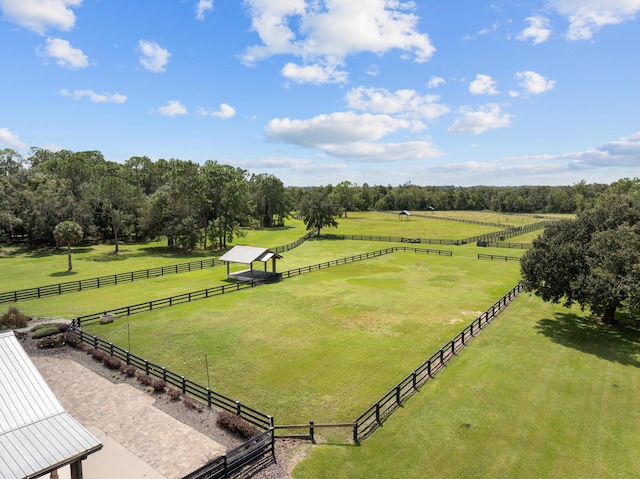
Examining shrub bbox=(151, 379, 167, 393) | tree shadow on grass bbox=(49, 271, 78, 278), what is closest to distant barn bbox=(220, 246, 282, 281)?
tree shadow on grass bbox=(49, 271, 78, 278)

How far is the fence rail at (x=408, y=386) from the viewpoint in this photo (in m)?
13.7

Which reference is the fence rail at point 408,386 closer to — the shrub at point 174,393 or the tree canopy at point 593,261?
the tree canopy at point 593,261

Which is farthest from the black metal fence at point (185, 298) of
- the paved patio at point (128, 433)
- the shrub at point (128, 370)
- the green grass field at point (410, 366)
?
the paved patio at point (128, 433)

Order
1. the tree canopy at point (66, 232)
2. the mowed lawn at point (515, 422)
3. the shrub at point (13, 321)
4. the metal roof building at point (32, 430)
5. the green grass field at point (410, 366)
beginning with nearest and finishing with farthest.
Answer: the metal roof building at point (32, 430)
the mowed lawn at point (515, 422)
the green grass field at point (410, 366)
the shrub at point (13, 321)
the tree canopy at point (66, 232)

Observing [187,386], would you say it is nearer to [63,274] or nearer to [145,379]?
[145,379]

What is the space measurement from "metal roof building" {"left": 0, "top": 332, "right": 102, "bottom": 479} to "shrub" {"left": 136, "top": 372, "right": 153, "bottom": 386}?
6.59 metres

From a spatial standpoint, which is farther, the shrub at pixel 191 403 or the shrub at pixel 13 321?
the shrub at pixel 13 321

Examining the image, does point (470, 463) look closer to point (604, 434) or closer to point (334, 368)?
point (604, 434)

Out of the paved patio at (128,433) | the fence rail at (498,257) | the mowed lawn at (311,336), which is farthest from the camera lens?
the fence rail at (498,257)

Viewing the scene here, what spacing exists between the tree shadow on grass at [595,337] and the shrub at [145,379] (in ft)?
72.6

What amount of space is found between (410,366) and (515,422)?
217 inches

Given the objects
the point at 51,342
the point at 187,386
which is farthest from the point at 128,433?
the point at 51,342

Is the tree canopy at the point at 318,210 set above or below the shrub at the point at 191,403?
above

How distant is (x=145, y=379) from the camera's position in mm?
16938
